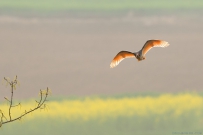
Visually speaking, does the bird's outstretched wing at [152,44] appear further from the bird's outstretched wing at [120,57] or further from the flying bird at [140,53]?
the bird's outstretched wing at [120,57]

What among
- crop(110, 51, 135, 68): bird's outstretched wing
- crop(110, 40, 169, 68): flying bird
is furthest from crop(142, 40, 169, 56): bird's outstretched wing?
crop(110, 51, 135, 68): bird's outstretched wing

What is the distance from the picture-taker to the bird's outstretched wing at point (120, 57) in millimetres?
9261

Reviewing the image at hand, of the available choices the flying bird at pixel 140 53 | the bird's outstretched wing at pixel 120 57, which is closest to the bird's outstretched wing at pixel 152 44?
the flying bird at pixel 140 53

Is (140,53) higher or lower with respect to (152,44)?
lower

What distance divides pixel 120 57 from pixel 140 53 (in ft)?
3.18

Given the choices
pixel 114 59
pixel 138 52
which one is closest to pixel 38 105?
pixel 138 52

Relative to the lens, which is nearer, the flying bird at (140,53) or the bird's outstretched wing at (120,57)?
the flying bird at (140,53)

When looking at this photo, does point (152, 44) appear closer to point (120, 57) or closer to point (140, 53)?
point (140, 53)

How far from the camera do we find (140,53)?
869cm

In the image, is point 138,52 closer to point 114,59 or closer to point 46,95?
point 114,59

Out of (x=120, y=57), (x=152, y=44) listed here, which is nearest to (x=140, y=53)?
(x=152, y=44)

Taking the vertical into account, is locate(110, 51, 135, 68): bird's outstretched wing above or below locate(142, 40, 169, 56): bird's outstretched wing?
below

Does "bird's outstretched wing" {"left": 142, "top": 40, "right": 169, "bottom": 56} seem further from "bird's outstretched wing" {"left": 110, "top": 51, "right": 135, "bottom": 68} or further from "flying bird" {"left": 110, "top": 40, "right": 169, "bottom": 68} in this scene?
"bird's outstretched wing" {"left": 110, "top": 51, "right": 135, "bottom": 68}

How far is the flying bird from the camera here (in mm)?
8674
